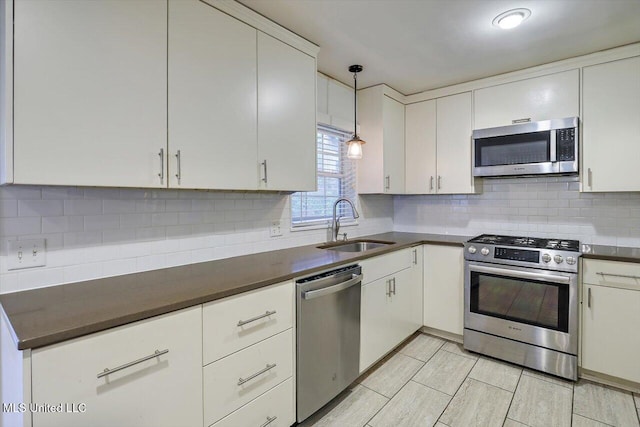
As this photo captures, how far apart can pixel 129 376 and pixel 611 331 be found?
285cm

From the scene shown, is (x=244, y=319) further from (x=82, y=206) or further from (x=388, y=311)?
(x=388, y=311)

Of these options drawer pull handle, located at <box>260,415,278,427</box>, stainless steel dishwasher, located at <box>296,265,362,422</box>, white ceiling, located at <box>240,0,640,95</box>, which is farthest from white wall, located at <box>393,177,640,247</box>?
drawer pull handle, located at <box>260,415,278,427</box>

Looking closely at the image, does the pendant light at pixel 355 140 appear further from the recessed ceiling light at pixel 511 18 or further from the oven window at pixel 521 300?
the oven window at pixel 521 300

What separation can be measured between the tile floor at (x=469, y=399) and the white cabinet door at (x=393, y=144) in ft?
5.36

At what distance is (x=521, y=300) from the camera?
7.95 ft

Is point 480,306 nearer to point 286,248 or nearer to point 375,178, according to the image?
point 375,178

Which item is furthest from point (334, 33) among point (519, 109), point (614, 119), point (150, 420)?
point (150, 420)

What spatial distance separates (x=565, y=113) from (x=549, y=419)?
220 centimetres

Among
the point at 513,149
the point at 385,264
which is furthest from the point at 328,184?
the point at 513,149

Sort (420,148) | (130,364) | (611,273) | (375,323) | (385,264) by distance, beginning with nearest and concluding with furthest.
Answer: (130,364), (611,273), (375,323), (385,264), (420,148)

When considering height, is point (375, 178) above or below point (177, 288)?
above

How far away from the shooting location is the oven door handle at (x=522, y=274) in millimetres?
2252

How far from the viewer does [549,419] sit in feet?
6.12
